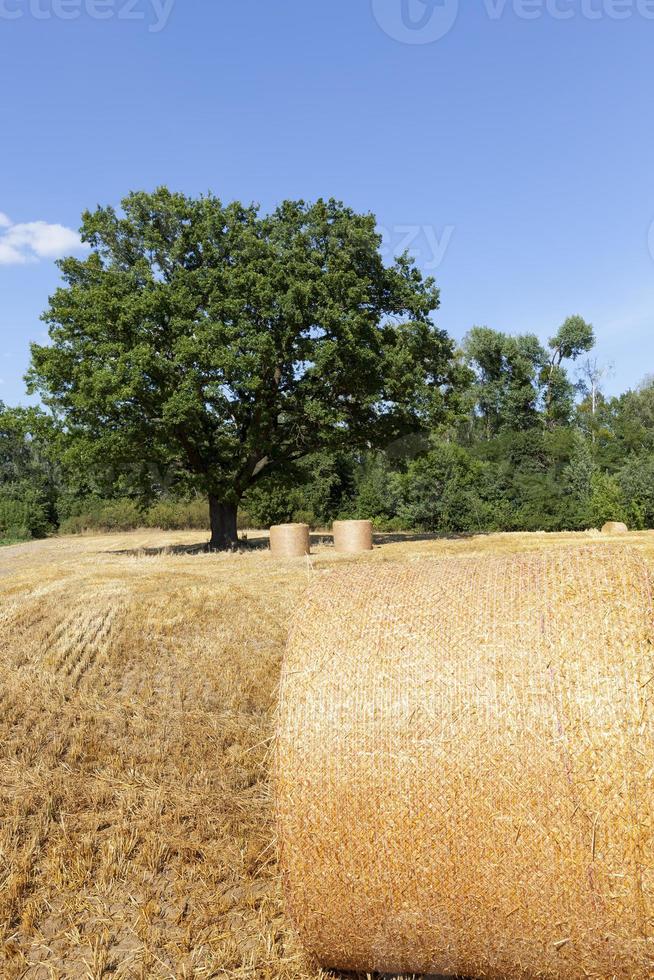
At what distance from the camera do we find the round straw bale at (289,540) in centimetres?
1880

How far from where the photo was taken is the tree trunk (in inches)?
946

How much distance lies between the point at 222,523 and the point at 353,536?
614 cm

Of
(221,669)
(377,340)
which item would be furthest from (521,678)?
(377,340)

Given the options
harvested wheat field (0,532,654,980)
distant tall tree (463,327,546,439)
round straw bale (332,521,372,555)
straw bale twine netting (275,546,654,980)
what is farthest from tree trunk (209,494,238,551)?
distant tall tree (463,327,546,439)

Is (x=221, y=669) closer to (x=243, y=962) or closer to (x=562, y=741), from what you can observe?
(x=243, y=962)

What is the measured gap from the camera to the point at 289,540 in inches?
742

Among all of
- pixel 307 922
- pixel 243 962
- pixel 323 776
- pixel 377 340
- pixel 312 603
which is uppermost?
pixel 377 340

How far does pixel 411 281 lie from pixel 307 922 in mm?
23617

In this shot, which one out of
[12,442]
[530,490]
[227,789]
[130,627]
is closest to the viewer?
[227,789]

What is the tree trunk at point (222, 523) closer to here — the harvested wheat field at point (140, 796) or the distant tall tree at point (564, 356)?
the harvested wheat field at point (140, 796)

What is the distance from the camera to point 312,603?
141 inches

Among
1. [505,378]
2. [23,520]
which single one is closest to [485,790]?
[23,520]

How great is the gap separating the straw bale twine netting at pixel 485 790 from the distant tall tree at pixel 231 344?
17058mm

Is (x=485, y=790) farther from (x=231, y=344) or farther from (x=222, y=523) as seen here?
(x=222, y=523)
